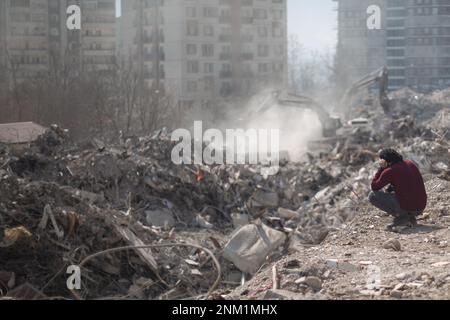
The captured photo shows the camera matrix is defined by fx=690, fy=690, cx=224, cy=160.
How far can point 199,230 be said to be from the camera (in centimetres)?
1253

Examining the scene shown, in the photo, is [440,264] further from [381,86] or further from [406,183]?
[381,86]

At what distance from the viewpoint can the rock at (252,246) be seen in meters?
9.23

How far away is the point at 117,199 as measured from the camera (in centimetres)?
1297

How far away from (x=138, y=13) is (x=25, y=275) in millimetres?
37593

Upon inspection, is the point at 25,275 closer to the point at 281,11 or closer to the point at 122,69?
the point at 122,69

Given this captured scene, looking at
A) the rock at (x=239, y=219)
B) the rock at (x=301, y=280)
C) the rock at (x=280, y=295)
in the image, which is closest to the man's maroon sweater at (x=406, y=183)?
the rock at (x=301, y=280)

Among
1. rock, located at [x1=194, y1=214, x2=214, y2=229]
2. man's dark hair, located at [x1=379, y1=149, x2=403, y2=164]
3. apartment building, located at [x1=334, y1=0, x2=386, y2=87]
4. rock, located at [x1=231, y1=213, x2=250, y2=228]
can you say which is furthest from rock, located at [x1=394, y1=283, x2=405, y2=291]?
apartment building, located at [x1=334, y1=0, x2=386, y2=87]

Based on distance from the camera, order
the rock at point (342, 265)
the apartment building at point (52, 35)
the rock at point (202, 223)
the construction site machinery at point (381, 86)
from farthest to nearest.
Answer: the apartment building at point (52, 35), the construction site machinery at point (381, 86), the rock at point (202, 223), the rock at point (342, 265)

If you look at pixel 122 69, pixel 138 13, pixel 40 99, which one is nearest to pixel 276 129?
pixel 122 69

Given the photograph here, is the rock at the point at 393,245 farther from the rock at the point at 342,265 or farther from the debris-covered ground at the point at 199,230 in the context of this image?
the rock at the point at 342,265

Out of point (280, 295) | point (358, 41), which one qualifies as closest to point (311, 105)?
point (280, 295)

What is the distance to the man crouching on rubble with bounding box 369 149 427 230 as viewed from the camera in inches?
363

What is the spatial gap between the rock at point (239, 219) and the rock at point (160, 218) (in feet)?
4.30

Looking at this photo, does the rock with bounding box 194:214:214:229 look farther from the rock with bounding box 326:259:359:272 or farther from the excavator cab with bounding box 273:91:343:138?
the excavator cab with bounding box 273:91:343:138
